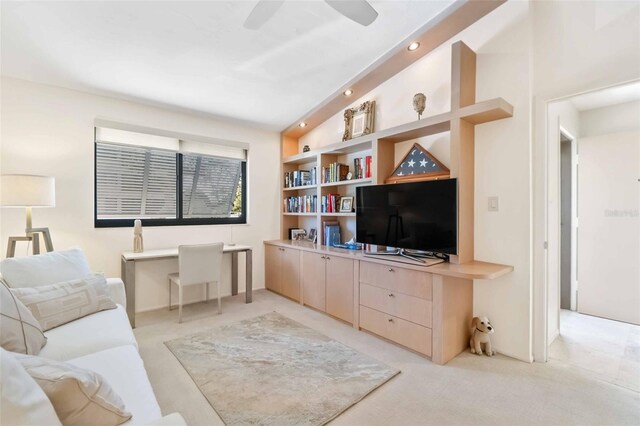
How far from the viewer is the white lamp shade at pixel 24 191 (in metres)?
2.34

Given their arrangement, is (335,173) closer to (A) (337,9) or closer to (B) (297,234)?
(B) (297,234)

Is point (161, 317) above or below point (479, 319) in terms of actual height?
below

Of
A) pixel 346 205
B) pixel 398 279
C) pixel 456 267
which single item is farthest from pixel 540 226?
pixel 346 205

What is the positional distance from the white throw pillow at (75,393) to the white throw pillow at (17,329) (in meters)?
0.66

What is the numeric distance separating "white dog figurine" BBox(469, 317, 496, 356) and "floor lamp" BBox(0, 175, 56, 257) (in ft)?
12.8

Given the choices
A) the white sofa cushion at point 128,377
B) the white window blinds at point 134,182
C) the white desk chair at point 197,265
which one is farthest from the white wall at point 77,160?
the white sofa cushion at point 128,377

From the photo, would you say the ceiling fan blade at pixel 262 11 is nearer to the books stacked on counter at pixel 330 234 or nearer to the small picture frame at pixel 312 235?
the books stacked on counter at pixel 330 234

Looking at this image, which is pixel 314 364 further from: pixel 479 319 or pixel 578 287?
pixel 578 287

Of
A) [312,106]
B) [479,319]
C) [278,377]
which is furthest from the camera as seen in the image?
[312,106]

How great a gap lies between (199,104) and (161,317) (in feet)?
8.43

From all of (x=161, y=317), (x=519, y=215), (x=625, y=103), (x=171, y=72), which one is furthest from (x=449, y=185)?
(x=161, y=317)

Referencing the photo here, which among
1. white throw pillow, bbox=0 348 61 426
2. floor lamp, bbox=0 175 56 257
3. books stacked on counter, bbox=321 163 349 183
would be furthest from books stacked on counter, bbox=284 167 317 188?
white throw pillow, bbox=0 348 61 426

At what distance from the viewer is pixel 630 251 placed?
303 centimetres

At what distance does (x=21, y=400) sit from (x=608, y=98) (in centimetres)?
481
